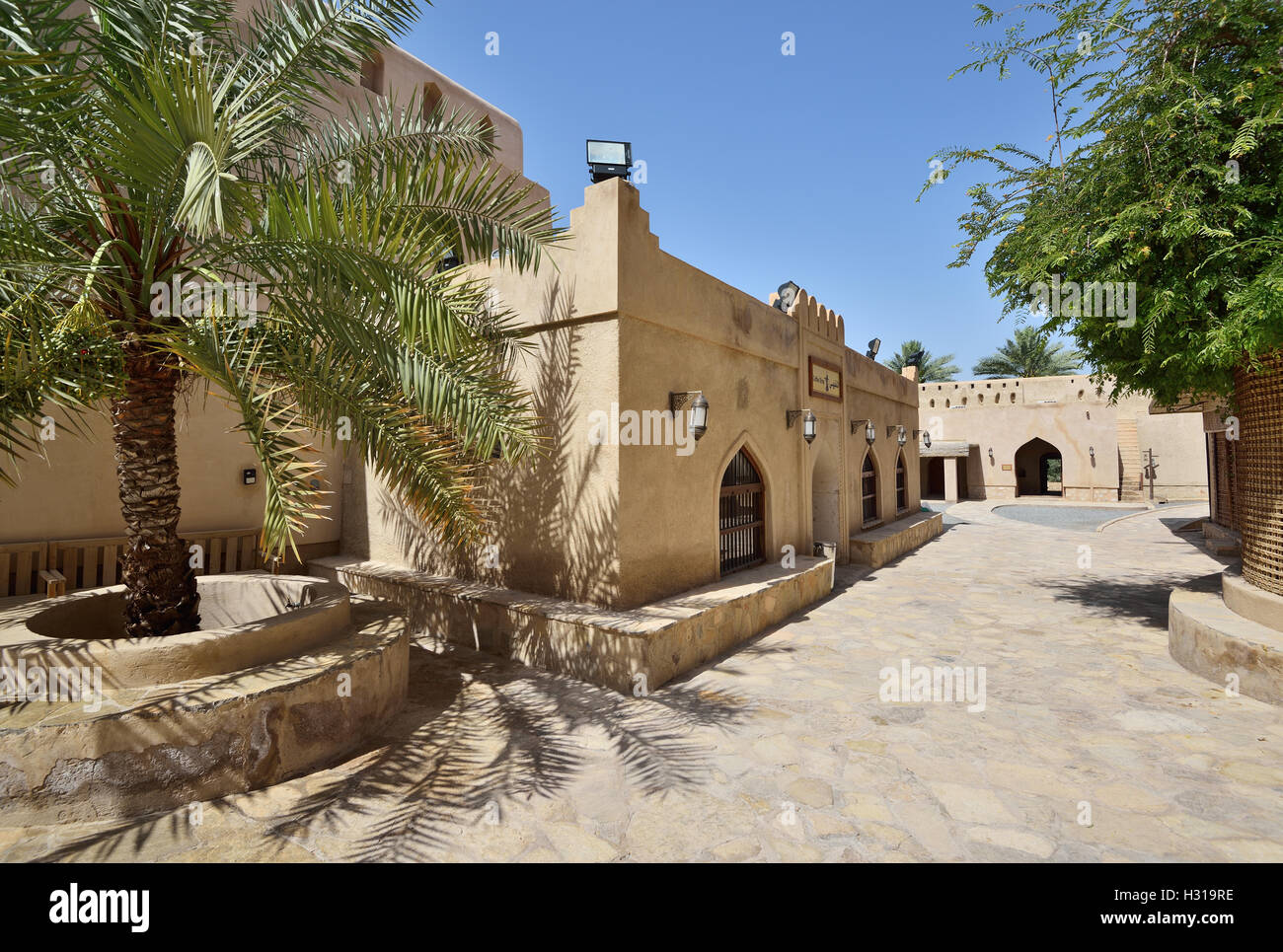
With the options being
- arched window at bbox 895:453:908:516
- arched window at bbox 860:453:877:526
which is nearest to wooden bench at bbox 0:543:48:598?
arched window at bbox 860:453:877:526

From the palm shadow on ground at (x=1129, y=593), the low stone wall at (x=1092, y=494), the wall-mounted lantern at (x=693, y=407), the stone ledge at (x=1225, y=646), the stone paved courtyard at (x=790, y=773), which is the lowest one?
the stone paved courtyard at (x=790, y=773)

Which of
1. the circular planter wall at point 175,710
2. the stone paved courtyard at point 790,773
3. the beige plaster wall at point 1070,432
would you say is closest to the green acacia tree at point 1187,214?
the stone paved courtyard at point 790,773

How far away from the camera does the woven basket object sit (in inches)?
206

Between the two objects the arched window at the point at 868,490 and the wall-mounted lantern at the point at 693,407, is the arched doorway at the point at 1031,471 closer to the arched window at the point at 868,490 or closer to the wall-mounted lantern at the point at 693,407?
Answer: the arched window at the point at 868,490

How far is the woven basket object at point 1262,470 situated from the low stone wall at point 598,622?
4328 millimetres

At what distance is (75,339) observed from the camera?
3.84 meters

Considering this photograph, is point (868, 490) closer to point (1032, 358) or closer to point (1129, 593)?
point (1129, 593)

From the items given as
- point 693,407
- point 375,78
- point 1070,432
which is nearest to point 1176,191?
point 693,407

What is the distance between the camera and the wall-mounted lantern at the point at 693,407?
6.35 metres

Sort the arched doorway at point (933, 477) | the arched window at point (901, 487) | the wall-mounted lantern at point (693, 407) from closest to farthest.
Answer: the wall-mounted lantern at point (693, 407)
the arched window at point (901, 487)
the arched doorway at point (933, 477)

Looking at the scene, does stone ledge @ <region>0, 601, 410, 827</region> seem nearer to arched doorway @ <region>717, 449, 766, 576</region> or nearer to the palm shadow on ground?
arched doorway @ <region>717, 449, 766, 576</region>

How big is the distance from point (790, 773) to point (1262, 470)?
5.43 m

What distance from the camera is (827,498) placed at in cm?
1105
